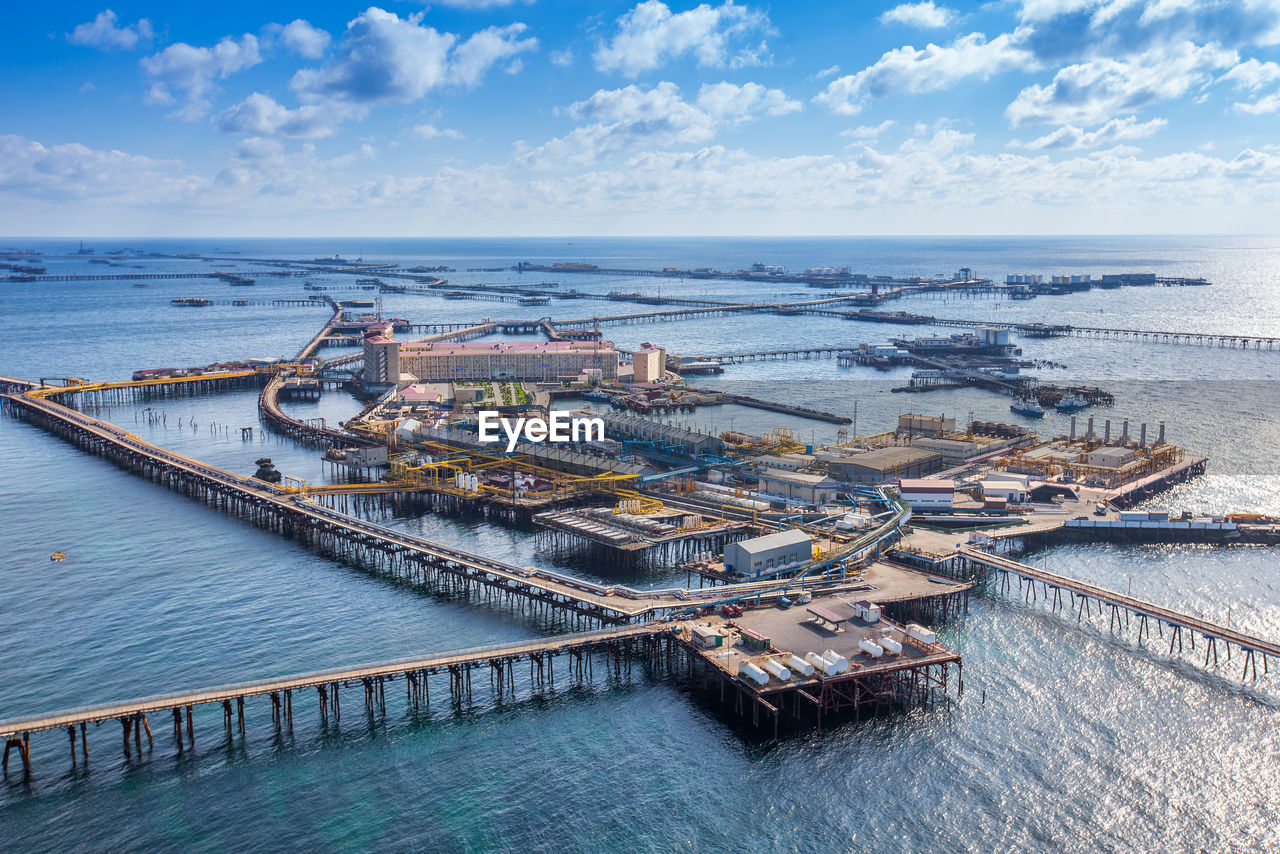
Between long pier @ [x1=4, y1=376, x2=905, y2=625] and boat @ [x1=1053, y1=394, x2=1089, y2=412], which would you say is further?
boat @ [x1=1053, y1=394, x2=1089, y2=412]

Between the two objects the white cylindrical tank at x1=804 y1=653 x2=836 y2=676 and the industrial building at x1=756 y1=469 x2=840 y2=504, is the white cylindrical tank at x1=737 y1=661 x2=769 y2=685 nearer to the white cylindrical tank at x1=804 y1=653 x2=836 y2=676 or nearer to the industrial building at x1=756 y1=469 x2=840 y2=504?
the white cylindrical tank at x1=804 y1=653 x2=836 y2=676

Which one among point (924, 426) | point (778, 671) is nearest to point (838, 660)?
point (778, 671)

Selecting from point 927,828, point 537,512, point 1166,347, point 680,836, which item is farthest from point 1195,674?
point 1166,347

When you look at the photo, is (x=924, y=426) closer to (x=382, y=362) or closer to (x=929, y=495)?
(x=929, y=495)

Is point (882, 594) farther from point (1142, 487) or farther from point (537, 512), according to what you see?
point (1142, 487)

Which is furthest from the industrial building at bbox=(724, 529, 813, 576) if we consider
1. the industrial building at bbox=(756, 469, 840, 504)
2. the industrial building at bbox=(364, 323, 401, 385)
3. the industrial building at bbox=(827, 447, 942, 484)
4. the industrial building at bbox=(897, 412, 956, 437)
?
the industrial building at bbox=(364, 323, 401, 385)
